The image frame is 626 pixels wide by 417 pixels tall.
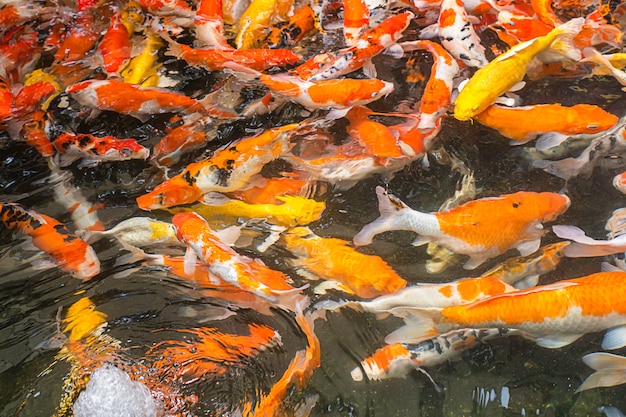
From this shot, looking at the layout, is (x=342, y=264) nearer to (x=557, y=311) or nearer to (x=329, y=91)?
(x=557, y=311)

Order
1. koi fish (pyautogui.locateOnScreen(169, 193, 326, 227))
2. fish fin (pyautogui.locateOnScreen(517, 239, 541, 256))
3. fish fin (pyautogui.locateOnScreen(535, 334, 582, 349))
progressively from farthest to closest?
1. koi fish (pyautogui.locateOnScreen(169, 193, 326, 227))
2. fish fin (pyautogui.locateOnScreen(517, 239, 541, 256))
3. fish fin (pyautogui.locateOnScreen(535, 334, 582, 349))

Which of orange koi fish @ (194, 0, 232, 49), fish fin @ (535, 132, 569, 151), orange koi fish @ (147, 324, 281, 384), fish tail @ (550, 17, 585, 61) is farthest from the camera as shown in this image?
orange koi fish @ (194, 0, 232, 49)

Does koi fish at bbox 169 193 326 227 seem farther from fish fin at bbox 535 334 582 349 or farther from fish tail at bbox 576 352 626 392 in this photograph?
fish tail at bbox 576 352 626 392

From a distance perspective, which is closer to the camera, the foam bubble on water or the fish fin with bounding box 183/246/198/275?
the foam bubble on water

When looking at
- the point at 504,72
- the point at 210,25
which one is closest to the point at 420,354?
the point at 504,72

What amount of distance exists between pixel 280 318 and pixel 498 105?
1699 mm

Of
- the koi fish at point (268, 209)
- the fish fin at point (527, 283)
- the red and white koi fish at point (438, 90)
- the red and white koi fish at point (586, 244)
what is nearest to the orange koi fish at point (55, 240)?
the koi fish at point (268, 209)

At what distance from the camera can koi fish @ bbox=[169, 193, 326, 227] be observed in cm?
279

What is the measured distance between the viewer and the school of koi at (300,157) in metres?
2.29

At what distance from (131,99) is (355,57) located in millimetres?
1379

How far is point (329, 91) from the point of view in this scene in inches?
123

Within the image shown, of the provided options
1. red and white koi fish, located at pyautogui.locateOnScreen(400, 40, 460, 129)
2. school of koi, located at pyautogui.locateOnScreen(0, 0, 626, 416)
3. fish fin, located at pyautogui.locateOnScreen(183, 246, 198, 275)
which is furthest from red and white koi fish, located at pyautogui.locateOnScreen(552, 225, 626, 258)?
fish fin, located at pyautogui.locateOnScreen(183, 246, 198, 275)

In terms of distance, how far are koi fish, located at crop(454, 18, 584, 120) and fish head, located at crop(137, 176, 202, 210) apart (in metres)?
1.50

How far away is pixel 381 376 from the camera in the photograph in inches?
89.7
